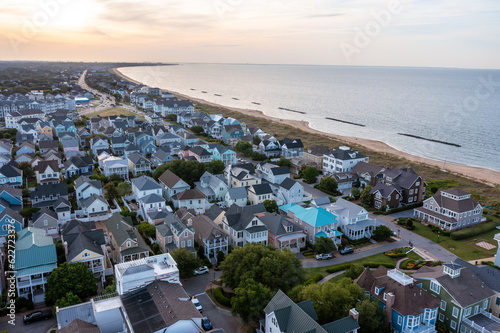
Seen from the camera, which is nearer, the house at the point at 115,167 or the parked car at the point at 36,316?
the parked car at the point at 36,316

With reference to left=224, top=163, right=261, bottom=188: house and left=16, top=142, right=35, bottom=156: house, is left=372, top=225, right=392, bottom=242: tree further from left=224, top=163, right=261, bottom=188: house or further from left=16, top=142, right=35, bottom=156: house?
left=16, top=142, right=35, bottom=156: house

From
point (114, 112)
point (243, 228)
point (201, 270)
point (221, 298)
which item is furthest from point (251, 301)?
point (114, 112)

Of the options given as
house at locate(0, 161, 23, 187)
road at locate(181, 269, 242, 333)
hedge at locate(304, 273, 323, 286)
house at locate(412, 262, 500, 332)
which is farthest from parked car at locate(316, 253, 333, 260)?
house at locate(0, 161, 23, 187)

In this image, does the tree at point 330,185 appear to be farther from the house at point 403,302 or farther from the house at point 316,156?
the house at point 403,302

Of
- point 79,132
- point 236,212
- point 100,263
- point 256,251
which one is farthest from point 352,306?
point 79,132

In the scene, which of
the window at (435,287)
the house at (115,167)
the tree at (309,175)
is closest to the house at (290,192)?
the tree at (309,175)
